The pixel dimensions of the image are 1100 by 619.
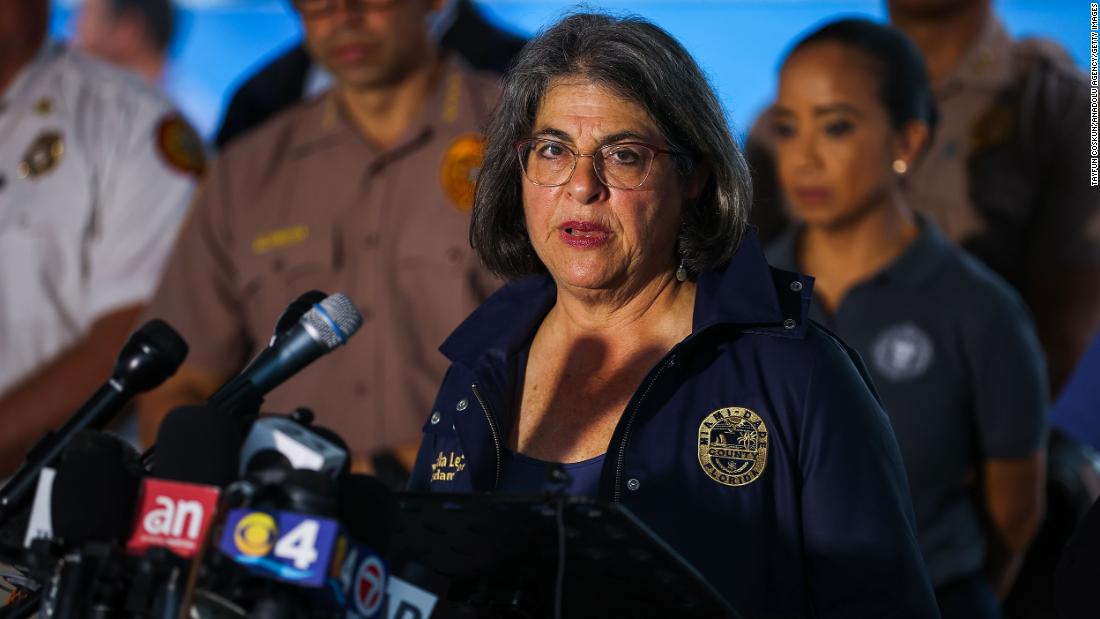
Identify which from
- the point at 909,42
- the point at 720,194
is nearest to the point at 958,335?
the point at 909,42

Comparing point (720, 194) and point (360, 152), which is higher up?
point (360, 152)

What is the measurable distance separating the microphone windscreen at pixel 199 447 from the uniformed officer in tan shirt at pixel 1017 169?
3057 millimetres

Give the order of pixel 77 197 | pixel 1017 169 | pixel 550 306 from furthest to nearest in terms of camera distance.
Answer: pixel 77 197 → pixel 1017 169 → pixel 550 306

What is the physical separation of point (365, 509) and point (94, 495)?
0.30 meters

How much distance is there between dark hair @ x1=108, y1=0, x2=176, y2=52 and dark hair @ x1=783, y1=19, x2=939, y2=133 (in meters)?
2.30

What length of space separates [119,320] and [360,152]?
104cm

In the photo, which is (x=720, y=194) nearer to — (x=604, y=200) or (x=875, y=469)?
(x=604, y=200)

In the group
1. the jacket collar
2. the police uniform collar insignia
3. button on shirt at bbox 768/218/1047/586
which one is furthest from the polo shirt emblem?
the police uniform collar insignia

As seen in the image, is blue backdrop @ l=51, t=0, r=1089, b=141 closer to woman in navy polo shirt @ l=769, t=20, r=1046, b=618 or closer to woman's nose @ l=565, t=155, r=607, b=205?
woman in navy polo shirt @ l=769, t=20, r=1046, b=618

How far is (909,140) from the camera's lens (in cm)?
441

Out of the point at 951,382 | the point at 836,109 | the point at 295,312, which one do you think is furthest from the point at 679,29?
the point at 295,312

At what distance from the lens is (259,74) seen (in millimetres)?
5113

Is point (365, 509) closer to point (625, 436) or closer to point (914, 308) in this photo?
point (625, 436)

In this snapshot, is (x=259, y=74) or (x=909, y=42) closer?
(x=909, y=42)
